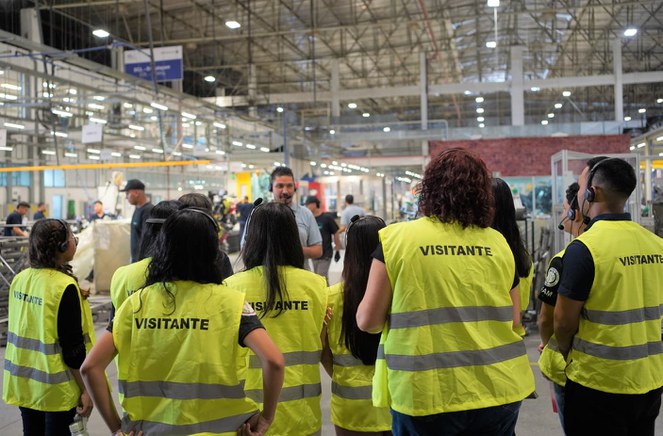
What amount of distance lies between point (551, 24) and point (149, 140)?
13.8 meters

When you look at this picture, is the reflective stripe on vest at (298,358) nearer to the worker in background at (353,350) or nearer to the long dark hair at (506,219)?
the worker in background at (353,350)

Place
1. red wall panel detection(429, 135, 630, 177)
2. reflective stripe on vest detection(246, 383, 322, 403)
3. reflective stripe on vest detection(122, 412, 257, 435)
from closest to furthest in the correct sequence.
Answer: reflective stripe on vest detection(122, 412, 257, 435) < reflective stripe on vest detection(246, 383, 322, 403) < red wall panel detection(429, 135, 630, 177)

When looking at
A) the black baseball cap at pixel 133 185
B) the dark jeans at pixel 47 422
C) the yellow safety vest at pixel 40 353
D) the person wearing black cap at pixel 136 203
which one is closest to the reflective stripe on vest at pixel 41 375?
the yellow safety vest at pixel 40 353

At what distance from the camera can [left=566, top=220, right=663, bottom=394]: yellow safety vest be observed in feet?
6.74

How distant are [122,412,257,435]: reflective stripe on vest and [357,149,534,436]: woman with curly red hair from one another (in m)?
0.43

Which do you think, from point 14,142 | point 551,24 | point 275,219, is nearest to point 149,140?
point 14,142

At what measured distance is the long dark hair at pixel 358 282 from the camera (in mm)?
2250

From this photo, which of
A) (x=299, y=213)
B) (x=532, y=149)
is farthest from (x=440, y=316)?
(x=532, y=149)

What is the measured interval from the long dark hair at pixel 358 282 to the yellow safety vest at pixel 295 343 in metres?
0.16

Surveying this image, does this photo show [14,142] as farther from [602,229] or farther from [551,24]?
[602,229]

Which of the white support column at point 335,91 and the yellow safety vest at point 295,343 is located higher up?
the white support column at point 335,91

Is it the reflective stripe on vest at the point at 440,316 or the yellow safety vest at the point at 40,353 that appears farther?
the yellow safety vest at the point at 40,353

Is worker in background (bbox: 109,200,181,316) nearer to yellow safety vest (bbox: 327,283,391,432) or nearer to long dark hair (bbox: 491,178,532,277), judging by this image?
yellow safety vest (bbox: 327,283,391,432)

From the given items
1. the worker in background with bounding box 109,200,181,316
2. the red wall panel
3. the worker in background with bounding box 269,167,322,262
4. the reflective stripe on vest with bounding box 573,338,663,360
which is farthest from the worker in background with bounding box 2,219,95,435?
the red wall panel
